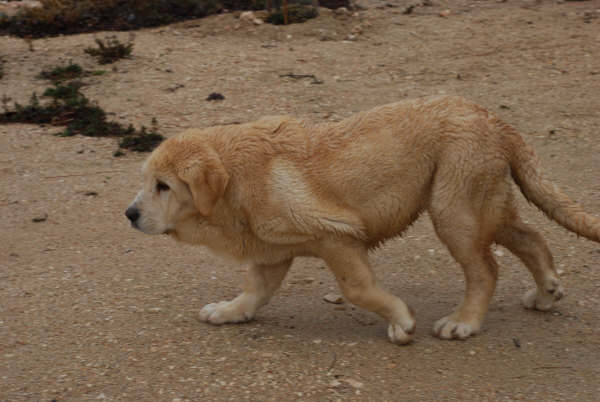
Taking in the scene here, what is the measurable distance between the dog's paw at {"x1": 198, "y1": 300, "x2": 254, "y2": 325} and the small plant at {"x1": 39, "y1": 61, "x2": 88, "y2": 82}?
6.80 meters

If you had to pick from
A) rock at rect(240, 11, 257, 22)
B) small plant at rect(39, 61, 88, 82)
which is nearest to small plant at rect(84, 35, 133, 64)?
small plant at rect(39, 61, 88, 82)

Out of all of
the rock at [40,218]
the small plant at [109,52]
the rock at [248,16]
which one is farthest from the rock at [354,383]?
the rock at [248,16]

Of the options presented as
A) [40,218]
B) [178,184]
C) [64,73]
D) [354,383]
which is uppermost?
[178,184]

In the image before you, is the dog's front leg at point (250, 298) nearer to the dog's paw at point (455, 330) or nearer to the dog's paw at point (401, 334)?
the dog's paw at point (401, 334)

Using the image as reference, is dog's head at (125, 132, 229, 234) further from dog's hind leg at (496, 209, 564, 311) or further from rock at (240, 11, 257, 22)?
rock at (240, 11, 257, 22)

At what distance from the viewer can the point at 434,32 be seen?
12422 millimetres

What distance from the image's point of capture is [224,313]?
488cm

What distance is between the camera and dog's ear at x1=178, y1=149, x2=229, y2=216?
434cm

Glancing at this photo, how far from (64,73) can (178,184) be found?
7.14 metres

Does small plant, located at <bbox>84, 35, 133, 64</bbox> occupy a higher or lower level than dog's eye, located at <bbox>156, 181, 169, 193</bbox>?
lower

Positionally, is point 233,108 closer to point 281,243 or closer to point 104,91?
point 104,91

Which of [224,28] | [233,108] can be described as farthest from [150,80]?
[224,28]

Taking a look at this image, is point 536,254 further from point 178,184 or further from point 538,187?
point 178,184

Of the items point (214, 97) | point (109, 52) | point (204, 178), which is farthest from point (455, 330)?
point (109, 52)
